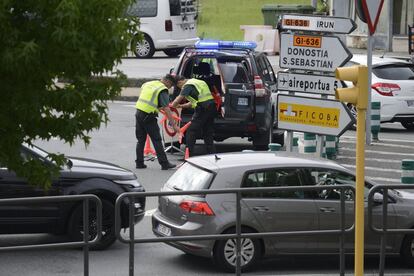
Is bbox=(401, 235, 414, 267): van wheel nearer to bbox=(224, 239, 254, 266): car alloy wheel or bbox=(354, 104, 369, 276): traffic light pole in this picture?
bbox=(224, 239, 254, 266): car alloy wheel

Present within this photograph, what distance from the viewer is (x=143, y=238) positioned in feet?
36.4

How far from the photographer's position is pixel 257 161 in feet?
44.5

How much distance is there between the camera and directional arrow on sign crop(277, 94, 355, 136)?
51.8 feet

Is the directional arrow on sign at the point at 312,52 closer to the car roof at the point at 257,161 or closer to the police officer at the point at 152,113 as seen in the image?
the car roof at the point at 257,161

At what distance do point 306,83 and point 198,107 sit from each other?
3.92 m

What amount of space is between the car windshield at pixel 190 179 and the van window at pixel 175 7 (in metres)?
24.5

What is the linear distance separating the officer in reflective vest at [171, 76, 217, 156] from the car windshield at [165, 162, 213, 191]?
5893 mm

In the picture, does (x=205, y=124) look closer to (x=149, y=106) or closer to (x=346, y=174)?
(x=149, y=106)

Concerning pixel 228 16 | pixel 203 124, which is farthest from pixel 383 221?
pixel 228 16

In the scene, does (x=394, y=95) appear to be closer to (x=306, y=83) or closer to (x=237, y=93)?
(x=237, y=93)

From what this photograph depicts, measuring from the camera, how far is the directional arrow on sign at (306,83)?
53.5ft

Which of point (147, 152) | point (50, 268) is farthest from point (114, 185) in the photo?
point (147, 152)

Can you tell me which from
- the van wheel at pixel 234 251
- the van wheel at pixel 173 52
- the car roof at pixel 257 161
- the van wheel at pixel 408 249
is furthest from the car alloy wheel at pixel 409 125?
the van wheel at pixel 173 52

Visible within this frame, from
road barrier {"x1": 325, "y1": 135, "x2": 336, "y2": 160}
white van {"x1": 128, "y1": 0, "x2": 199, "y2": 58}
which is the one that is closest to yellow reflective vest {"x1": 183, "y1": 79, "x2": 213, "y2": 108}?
road barrier {"x1": 325, "y1": 135, "x2": 336, "y2": 160}
